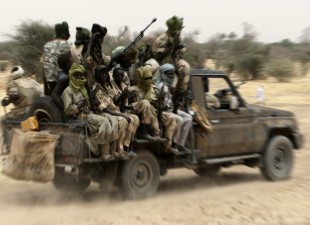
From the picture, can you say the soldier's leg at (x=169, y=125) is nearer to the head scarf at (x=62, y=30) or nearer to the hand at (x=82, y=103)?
the hand at (x=82, y=103)

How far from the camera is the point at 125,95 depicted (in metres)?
8.01

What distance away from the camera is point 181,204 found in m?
7.90

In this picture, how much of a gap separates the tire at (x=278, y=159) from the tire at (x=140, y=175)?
245 cm

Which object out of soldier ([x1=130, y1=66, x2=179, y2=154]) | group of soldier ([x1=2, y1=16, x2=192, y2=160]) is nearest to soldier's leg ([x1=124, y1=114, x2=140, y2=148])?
group of soldier ([x1=2, y1=16, x2=192, y2=160])

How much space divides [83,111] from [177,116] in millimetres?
1508

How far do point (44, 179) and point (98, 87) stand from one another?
4.56ft

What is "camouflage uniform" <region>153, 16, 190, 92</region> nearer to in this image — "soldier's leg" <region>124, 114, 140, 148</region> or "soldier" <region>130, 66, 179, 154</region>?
"soldier" <region>130, 66, 179, 154</region>

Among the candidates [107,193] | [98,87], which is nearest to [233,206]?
[107,193]

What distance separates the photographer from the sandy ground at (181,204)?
6.88 m

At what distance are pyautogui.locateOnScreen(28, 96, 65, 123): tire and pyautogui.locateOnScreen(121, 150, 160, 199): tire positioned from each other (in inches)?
43.8

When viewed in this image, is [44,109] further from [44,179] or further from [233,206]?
[233,206]

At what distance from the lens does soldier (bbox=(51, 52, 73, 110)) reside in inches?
300

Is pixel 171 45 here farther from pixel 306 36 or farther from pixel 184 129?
pixel 306 36

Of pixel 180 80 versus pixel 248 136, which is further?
pixel 248 136
